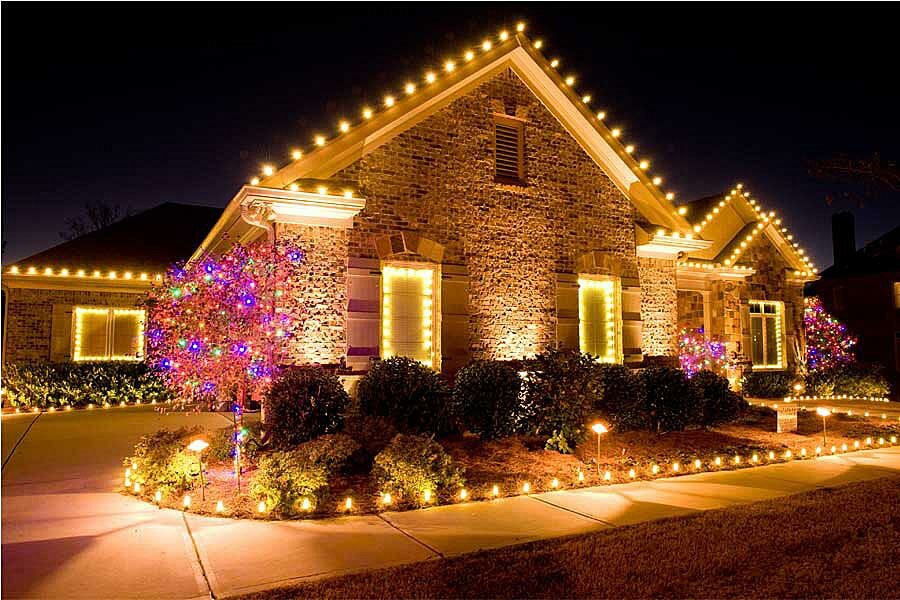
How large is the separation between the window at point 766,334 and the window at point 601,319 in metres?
7.97

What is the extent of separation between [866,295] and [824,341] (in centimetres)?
1405

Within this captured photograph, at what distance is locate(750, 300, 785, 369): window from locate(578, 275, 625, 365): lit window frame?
794 cm

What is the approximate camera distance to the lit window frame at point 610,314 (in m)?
13.4

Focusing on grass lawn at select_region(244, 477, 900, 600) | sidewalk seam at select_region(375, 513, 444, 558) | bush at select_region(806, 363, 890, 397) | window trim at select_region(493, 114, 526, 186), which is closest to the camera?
grass lawn at select_region(244, 477, 900, 600)

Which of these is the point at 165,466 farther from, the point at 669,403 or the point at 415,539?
the point at 669,403

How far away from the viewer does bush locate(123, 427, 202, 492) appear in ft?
24.0

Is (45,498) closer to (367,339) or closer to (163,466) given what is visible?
(163,466)

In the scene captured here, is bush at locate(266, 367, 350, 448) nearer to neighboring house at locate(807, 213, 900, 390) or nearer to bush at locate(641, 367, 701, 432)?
bush at locate(641, 367, 701, 432)

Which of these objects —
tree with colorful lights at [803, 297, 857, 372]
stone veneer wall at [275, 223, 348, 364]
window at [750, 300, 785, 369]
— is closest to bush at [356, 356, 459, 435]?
stone veneer wall at [275, 223, 348, 364]

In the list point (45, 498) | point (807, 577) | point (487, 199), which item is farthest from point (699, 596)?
point (487, 199)

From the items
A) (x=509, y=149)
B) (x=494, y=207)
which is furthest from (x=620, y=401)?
(x=509, y=149)

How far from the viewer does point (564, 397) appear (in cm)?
989

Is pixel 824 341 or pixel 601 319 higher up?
pixel 601 319

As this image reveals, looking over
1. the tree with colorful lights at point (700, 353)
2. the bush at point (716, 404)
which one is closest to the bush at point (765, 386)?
the tree with colorful lights at point (700, 353)
